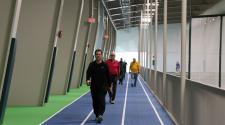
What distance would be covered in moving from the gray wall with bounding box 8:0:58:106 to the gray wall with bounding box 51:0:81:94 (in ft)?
18.9

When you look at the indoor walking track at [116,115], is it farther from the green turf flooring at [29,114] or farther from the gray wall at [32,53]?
the gray wall at [32,53]

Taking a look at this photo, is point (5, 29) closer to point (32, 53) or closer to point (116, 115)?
point (32, 53)

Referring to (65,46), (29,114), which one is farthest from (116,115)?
(65,46)

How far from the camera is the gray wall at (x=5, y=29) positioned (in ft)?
43.4

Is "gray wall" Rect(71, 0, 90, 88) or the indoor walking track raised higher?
"gray wall" Rect(71, 0, 90, 88)

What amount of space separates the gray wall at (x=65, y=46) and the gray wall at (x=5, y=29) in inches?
390

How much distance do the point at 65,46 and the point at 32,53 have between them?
22.0 ft

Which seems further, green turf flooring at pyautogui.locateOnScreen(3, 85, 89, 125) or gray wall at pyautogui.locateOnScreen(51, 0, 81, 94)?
gray wall at pyautogui.locateOnScreen(51, 0, 81, 94)

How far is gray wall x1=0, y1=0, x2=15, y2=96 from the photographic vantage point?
521 inches

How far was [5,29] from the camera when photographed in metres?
13.5

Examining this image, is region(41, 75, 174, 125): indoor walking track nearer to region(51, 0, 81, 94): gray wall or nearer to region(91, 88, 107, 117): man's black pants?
region(91, 88, 107, 117): man's black pants

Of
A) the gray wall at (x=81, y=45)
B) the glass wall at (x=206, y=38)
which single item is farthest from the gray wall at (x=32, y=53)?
the gray wall at (x=81, y=45)

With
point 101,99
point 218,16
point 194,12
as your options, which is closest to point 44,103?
point 101,99

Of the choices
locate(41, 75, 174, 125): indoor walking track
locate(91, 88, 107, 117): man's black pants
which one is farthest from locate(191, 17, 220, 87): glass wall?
locate(91, 88, 107, 117): man's black pants
